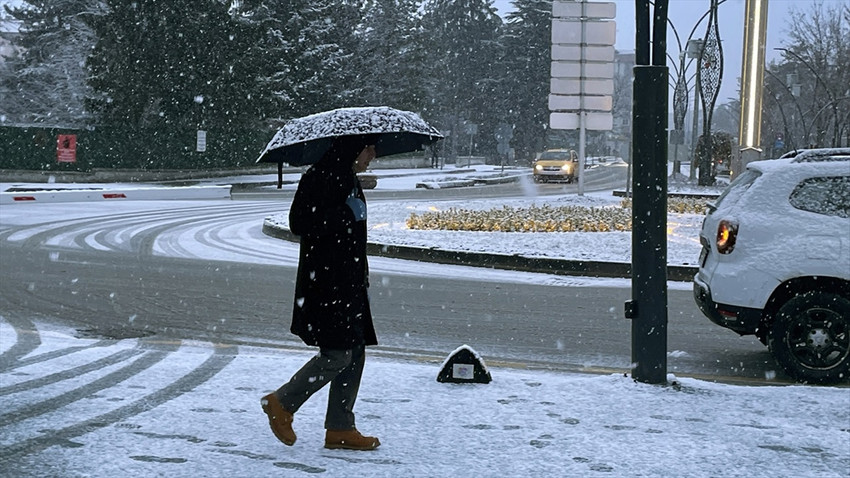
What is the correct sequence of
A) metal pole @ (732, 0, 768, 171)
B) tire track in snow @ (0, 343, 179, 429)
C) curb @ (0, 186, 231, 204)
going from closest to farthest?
tire track in snow @ (0, 343, 179, 429) → metal pole @ (732, 0, 768, 171) → curb @ (0, 186, 231, 204)

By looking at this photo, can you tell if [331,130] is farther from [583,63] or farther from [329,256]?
[583,63]

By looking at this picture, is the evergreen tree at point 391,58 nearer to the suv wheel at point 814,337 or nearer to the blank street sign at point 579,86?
the blank street sign at point 579,86

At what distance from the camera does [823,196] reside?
24.7 ft

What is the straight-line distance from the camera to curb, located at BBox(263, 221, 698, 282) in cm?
1341

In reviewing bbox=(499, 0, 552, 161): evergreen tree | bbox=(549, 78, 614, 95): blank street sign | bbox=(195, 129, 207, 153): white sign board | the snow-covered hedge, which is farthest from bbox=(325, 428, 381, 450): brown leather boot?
bbox=(499, 0, 552, 161): evergreen tree

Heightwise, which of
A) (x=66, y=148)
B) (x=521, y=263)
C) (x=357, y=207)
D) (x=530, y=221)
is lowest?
(x=521, y=263)

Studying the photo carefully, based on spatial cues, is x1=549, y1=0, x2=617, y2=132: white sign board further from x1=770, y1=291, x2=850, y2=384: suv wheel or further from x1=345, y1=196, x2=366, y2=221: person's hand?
x1=345, y1=196, x2=366, y2=221: person's hand

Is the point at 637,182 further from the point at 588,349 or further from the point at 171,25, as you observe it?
A: the point at 171,25

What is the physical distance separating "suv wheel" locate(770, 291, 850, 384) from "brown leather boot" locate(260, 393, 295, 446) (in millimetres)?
3953

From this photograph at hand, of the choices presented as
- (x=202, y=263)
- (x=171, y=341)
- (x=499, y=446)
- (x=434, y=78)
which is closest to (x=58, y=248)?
(x=202, y=263)

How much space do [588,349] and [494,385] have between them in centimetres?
216

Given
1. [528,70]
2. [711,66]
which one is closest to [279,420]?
[711,66]

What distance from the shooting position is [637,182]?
6445 mm

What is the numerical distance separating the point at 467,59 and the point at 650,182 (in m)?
93.1
